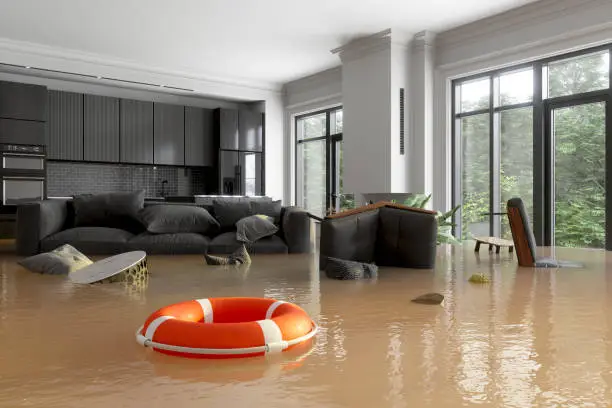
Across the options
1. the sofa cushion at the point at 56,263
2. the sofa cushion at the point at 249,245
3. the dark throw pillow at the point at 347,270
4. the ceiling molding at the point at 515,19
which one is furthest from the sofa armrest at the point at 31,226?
the ceiling molding at the point at 515,19

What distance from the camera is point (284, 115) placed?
10.7 meters

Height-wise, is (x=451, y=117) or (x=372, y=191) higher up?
(x=451, y=117)

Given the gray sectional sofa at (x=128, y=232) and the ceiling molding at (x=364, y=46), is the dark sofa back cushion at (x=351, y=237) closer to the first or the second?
the gray sectional sofa at (x=128, y=232)

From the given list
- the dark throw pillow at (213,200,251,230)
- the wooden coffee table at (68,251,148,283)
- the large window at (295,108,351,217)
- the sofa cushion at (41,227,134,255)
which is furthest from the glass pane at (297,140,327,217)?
the wooden coffee table at (68,251,148,283)

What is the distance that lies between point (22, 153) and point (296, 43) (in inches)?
169

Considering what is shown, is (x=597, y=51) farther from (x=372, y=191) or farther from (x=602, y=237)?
(x=372, y=191)

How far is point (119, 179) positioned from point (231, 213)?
475 centimetres

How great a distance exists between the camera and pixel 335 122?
9703 millimetres

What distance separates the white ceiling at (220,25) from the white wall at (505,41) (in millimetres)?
211

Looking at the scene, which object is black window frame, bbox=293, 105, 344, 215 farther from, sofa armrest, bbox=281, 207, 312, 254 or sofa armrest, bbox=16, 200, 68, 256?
sofa armrest, bbox=16, 200, 68, 256

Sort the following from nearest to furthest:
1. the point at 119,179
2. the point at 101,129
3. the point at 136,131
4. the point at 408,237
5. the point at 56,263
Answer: the point at 56,263, the point at 408,237, the point at 101,129, the point at 136,131, the point at 119,179

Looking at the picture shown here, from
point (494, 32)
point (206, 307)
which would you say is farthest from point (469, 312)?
point (494, 32)

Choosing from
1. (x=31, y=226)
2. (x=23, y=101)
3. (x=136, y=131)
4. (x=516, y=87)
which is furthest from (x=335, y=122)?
(x=31, y=226)

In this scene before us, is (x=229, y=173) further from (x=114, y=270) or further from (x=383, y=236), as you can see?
(x=114, y=270)
